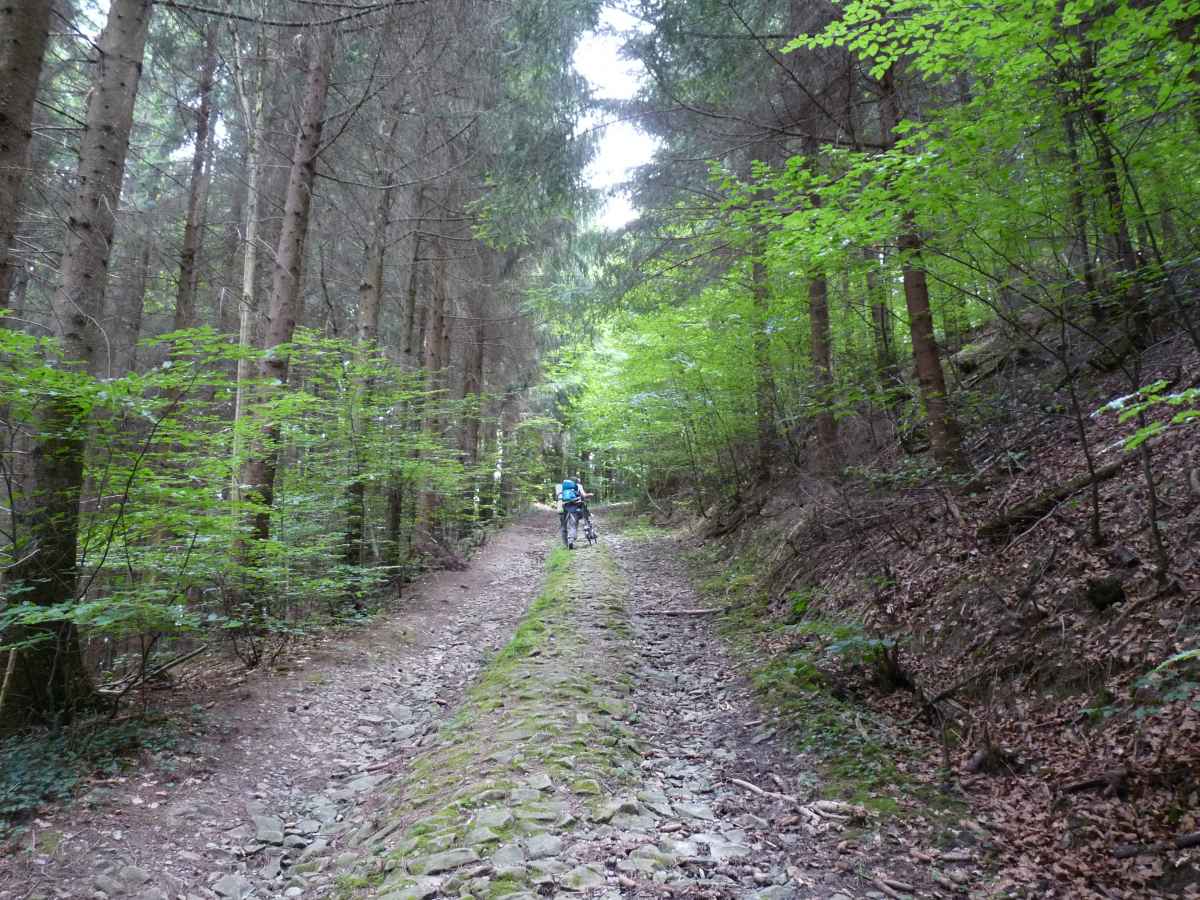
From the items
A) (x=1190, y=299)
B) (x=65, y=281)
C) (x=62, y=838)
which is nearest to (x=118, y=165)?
(x=65, y=281)

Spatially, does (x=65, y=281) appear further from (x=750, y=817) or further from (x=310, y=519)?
(x=750, y=817)

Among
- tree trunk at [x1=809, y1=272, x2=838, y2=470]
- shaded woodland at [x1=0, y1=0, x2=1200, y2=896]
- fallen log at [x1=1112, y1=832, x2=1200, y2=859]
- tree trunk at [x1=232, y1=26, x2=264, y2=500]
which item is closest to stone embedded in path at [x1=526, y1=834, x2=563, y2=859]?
shaded woodland at [x1=0, y1=0, x2=1200, y2=896]

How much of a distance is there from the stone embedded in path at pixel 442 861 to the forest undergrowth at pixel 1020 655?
7.14 ft

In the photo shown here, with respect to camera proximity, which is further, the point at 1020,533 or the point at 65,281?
the point at 1020,533

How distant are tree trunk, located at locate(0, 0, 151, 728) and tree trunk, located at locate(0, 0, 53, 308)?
67 cm

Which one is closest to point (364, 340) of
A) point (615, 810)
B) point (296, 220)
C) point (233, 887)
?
point (296, 220)

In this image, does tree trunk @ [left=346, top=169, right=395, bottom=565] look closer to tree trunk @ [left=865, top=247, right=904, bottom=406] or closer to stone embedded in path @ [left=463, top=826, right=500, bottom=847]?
stone embedded in path @ [left=463, top=826, right=500, bottom=847]

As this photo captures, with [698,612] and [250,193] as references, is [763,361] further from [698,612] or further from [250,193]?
[250,193]

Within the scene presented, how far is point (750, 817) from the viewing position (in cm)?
363

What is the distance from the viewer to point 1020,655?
4207 mm

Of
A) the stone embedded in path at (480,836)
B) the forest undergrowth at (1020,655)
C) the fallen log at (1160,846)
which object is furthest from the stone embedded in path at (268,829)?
the fallen log at (1160,846)

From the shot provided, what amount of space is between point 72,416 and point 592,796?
14.2ft

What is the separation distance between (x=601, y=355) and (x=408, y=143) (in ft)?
34.1

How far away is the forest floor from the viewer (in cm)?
306
